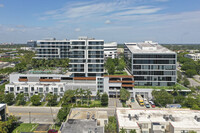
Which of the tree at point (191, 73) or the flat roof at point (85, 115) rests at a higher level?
the tree at point (191, 73)

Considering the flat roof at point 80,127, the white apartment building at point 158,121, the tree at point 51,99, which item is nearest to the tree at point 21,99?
the tree at point 51,99

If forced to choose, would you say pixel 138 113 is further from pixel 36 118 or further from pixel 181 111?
pixel 36 118

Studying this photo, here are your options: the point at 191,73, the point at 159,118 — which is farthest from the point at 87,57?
the point at 191,73

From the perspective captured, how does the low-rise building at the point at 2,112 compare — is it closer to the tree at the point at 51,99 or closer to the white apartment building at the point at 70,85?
the tree at the point at 51,99

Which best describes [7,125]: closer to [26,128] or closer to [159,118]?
[26,128]

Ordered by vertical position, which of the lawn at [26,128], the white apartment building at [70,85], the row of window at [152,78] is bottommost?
the lawn at [26,128]

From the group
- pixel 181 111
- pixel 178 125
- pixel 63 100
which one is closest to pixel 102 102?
pixel 63 100

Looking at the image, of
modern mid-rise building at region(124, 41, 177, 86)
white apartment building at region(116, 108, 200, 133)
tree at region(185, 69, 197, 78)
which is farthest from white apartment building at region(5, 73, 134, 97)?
tree at region(185, 69, 197, 78)
